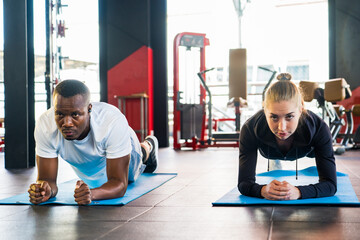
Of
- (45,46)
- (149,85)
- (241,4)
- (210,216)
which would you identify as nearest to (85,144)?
(210,216)

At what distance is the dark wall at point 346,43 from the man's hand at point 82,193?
18.6 ft

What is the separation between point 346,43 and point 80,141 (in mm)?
5713

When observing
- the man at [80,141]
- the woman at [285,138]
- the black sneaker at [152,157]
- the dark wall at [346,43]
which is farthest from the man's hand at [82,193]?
the dark wall at [346,43]

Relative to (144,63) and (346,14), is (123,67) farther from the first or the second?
(346,14)

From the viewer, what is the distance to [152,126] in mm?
7094

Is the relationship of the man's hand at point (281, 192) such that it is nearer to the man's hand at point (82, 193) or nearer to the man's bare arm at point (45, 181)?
the man's hand at point (82, 193)

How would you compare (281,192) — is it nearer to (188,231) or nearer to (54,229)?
(188,231)

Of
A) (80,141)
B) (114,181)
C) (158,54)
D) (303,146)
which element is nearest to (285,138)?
(303,146)

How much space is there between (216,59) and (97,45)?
2465 mm

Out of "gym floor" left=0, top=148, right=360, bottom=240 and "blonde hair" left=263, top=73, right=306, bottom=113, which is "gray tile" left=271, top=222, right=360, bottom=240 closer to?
"gym floor" left=0, top=148, right=360, bottom=240

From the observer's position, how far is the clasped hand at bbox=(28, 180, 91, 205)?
1858mm

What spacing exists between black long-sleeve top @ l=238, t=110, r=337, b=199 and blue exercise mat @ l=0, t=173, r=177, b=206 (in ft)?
2.04

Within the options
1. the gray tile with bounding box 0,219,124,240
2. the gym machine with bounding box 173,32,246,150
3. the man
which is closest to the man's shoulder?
the man

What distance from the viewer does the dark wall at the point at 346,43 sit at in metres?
6.54
